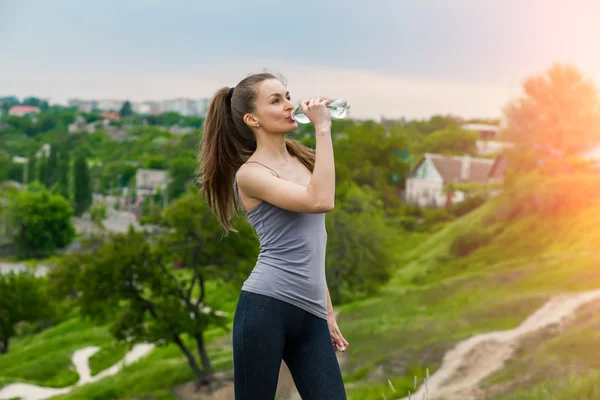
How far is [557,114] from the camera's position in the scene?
32625 mm

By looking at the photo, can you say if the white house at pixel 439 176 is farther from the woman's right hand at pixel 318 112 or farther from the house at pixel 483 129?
the woman's right hand at pixel 318 112

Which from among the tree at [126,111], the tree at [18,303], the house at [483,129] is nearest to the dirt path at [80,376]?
the tree at [18,303]

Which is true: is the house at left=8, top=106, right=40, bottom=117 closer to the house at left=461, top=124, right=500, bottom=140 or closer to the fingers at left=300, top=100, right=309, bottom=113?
the house at left=461, top=124, right=500, bottom=140

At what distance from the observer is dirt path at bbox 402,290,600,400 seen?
13.4 m

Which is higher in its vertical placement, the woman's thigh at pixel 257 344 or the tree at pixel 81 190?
the woman's thigh at pixel 257 344

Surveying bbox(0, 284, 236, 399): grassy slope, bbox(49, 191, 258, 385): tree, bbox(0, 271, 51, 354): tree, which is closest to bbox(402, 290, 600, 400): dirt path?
bbox(49, 191, 258, 385): tree

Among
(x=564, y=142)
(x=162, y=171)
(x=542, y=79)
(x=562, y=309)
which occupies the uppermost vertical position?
(x=542, y=79)

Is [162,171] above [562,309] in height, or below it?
below

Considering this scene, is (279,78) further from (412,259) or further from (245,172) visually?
(412,259)

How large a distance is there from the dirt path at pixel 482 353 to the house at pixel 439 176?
30121mm

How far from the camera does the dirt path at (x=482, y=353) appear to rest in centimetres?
1344

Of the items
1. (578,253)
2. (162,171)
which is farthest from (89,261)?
(162,171)

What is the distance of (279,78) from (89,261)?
704 inches

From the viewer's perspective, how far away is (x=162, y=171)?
352ft
